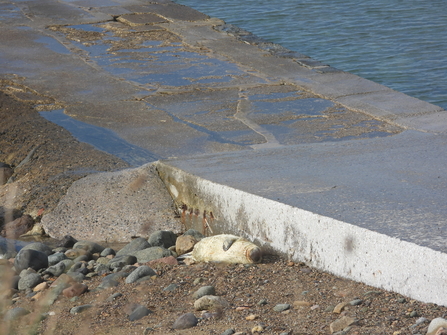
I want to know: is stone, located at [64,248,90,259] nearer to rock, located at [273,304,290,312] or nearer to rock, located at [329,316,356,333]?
rock, located at [273,304,290,312]

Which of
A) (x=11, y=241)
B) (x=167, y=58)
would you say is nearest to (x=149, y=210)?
(x=11, y=241)

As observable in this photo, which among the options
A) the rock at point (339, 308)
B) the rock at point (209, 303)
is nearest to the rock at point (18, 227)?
the rock at point (209, 303)

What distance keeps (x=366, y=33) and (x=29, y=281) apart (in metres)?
8.85

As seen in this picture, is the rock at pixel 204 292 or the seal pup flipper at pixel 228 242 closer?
the rock at pixel 204 292

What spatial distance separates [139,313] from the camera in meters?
2.50

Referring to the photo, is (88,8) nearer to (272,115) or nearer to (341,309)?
(272,115)

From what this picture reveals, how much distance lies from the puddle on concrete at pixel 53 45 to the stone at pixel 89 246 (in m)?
4.85

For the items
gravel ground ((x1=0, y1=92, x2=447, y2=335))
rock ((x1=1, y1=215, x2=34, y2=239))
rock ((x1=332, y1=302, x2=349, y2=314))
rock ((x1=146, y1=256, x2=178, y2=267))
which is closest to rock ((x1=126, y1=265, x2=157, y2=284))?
gravel ground ((x1=0, y1=92, x2=447, y2=335))

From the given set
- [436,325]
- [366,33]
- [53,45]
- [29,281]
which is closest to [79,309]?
[29,281]

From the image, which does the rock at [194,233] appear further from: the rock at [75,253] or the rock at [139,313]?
the rock at [139,313]

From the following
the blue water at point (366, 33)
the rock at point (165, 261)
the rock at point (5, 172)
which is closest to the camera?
the rock at point (165, 261)

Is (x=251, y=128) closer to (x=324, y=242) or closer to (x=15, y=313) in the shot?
(x=324, y=242)

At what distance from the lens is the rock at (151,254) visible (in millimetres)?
3219

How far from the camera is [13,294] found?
2988 millimetres
